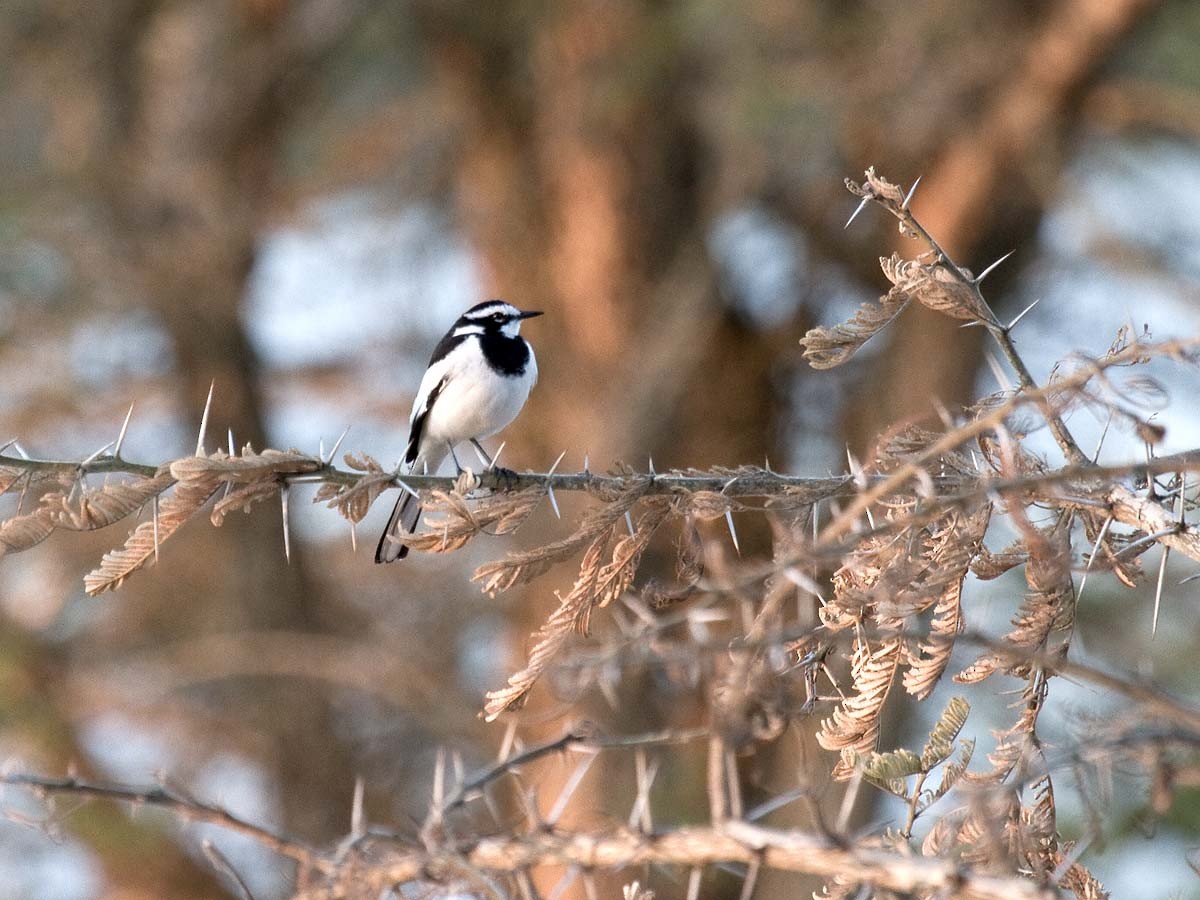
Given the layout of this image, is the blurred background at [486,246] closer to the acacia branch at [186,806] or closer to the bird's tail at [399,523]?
the bird's tail at [399,523]

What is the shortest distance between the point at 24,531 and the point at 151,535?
29 centimetres

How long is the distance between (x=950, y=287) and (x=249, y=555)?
11.3 m

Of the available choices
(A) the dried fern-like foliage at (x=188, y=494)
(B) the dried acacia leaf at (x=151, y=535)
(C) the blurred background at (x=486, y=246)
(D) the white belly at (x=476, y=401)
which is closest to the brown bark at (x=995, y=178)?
(C) the blurred background at (x=486, y=246)

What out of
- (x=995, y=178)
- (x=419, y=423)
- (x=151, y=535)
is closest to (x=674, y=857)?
(x=151, y=535)

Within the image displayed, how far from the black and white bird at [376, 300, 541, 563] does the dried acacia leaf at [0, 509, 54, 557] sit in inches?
150

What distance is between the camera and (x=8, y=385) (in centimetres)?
1320

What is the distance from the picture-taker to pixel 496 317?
26.1ft

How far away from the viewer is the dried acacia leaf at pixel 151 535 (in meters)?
3.38

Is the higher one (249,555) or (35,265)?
(35,265)

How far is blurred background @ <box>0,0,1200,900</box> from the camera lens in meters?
11.9

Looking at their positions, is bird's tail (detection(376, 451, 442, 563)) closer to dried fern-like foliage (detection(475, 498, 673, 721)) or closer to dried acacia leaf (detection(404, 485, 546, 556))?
dried acacia leaf (detection(404, 485, 546, 556))

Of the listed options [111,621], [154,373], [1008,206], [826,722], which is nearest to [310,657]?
[154,373]

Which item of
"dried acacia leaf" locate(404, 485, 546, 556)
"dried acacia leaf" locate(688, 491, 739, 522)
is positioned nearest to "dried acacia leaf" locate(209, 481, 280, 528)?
"dried acacia leaf" locate(404, 485, 546, 556)

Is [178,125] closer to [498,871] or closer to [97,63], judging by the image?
[97,63]
